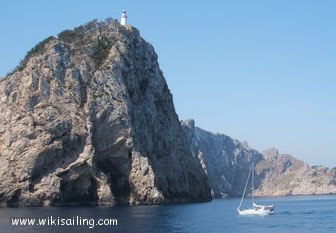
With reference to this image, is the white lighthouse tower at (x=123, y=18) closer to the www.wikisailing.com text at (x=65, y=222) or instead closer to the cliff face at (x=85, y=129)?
the cliff face at (x=85, y=129)

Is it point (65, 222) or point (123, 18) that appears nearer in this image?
point (65, 222)

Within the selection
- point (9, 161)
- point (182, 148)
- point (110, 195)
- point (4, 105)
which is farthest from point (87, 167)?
point (182, 148)

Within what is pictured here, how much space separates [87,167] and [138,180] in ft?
31.9

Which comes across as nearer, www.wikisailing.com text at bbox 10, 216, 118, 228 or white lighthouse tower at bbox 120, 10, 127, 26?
www.wikisailing.com text at bbox 10, 216, 118, 228

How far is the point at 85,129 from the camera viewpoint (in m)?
104

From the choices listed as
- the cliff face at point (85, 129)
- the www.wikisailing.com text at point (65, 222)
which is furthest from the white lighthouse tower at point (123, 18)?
the www.wikisailing.com text at point (65, 222)

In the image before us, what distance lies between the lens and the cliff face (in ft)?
330

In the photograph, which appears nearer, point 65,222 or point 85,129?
point 65,222

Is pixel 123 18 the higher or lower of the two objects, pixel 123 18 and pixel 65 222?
the higher

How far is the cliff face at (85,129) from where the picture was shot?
101 metres

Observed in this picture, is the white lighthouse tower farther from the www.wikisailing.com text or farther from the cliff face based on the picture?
the www.wikisailing.com text

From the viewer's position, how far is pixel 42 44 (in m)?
119

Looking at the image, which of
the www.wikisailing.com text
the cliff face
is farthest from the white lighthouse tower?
the www.wikisailing.com text

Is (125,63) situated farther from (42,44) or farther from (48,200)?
(48,200)
